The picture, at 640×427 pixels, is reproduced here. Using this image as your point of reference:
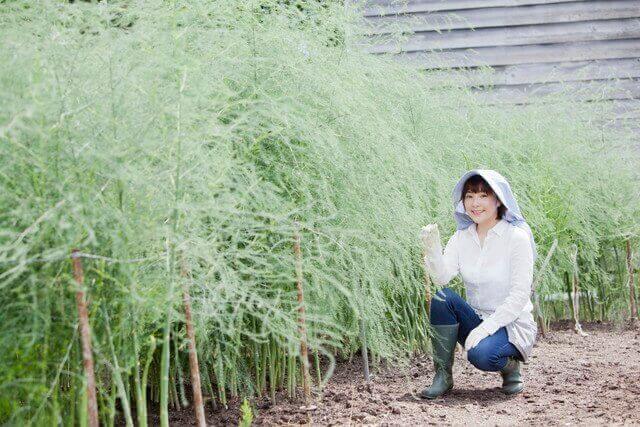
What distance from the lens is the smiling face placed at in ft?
12.6

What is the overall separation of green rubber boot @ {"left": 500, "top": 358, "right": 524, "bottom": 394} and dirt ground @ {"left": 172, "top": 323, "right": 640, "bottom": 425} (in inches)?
1.5

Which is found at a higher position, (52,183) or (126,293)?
(52,183)

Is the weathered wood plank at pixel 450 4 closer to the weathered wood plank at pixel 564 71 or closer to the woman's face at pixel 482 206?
the weathered wood plank at pixel 564 71

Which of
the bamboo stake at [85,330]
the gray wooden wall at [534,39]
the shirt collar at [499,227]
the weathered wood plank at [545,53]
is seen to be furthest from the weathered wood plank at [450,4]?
the bamboo stake at [85,330]

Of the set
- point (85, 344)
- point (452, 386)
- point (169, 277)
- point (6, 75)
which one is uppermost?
point (6, 75)

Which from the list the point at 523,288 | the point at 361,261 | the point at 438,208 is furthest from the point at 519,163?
the point at 361,261

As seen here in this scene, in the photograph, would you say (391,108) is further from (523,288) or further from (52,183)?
(52,183)

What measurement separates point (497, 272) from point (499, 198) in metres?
0.33

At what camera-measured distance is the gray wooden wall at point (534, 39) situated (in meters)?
7.70

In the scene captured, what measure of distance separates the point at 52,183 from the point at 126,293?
393 mm

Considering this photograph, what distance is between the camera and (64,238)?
7.48 ft

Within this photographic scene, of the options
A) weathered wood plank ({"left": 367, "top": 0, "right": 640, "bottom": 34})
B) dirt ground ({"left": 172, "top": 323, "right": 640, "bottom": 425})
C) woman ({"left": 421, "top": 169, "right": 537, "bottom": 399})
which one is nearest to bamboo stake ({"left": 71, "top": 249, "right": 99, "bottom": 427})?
dirt ground ({"left": 172, "top": 323, "right": 640, "bottom": 425})

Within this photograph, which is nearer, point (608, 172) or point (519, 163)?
point (519, 163)

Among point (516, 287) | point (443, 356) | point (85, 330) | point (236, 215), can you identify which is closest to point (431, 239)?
point (516, 287)
